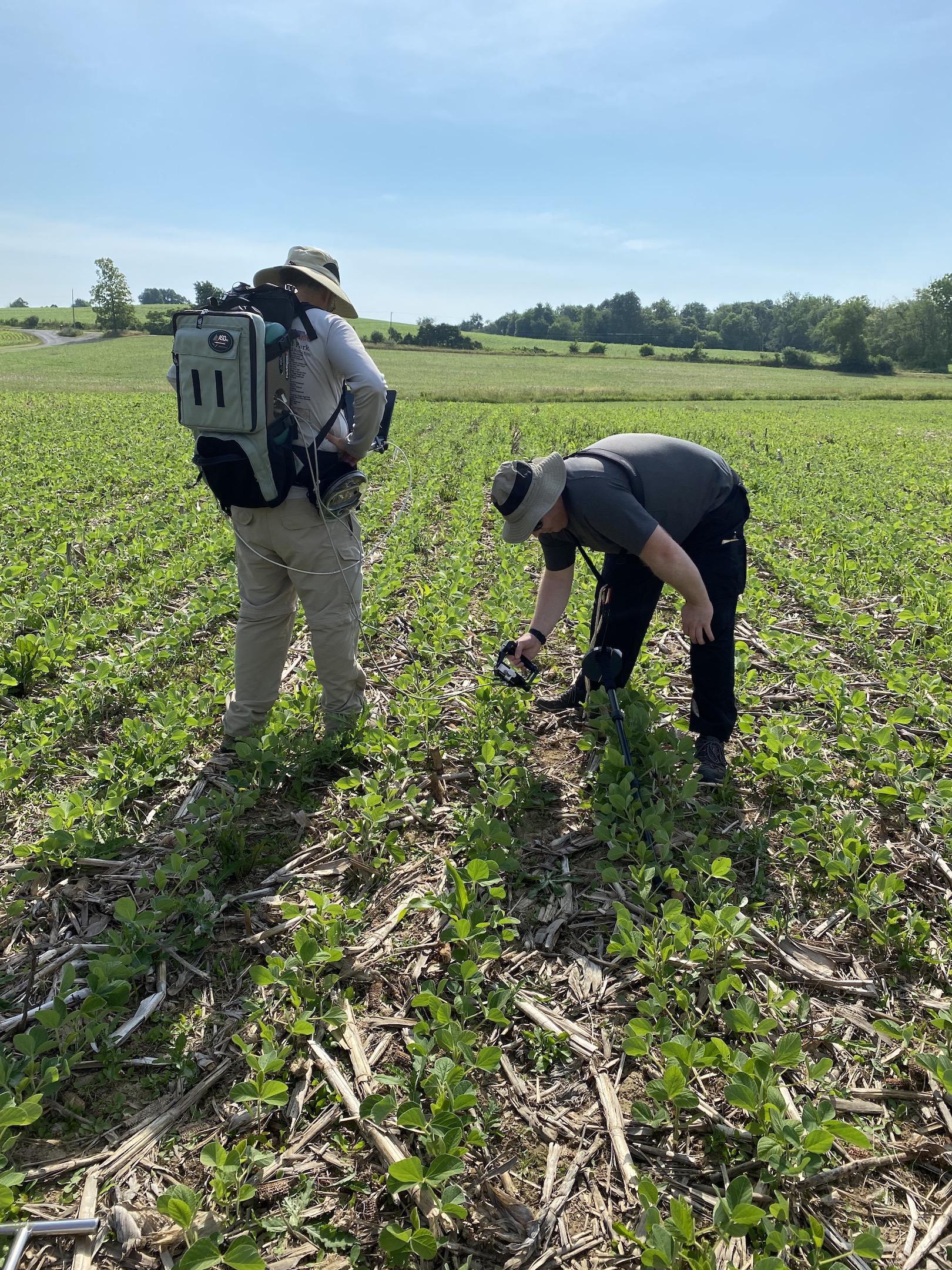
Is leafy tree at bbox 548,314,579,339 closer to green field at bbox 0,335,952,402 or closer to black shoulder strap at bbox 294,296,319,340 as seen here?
green field at bbox 0,335,952,402

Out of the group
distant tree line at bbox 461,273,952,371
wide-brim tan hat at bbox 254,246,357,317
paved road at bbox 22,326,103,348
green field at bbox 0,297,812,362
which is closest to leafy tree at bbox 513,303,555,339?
distant tree line at bbox 461,273,952,371

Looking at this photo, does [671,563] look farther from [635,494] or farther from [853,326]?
[853,326]

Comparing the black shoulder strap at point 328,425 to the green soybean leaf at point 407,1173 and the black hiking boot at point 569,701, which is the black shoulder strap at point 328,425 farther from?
A: the green soybean leaf at point 407,1173

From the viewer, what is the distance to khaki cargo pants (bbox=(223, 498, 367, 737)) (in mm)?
3783

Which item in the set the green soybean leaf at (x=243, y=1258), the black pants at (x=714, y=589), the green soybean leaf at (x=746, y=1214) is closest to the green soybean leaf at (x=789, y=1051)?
the green soybean leaf at (x=746, y=1214)

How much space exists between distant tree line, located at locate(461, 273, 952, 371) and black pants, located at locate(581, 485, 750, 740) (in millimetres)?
78745

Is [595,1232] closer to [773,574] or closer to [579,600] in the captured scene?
[579,600]

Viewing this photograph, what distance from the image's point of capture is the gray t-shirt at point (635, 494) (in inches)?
133

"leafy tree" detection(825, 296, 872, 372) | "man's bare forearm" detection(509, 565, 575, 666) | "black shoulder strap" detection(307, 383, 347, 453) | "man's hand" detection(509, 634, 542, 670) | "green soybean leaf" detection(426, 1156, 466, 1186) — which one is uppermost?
"leafy tree" detection(825, 296, 872, 372)

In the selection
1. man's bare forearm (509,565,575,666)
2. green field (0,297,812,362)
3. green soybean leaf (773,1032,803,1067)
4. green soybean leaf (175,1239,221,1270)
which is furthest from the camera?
green field (0,297,812,362)

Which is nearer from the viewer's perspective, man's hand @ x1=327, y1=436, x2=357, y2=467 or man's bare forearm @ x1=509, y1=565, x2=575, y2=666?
man's hand @ x1=327, y1=436, x2=357, y2=467

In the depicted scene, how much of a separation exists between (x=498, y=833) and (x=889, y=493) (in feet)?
35.9

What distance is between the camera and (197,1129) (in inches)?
87.0

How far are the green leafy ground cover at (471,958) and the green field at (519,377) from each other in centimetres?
2822
